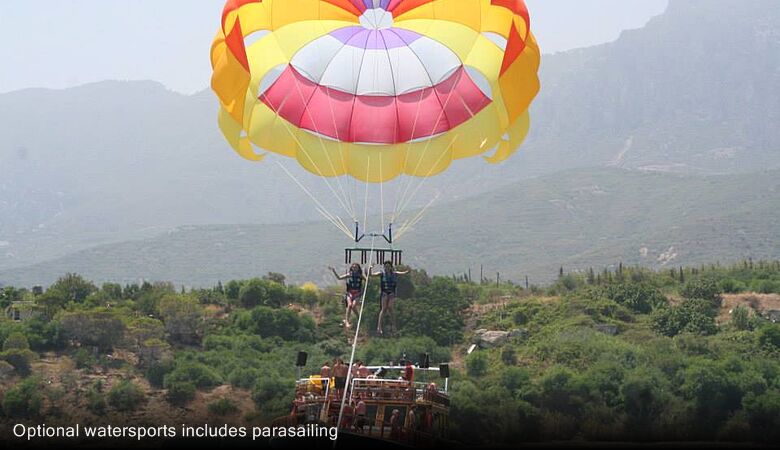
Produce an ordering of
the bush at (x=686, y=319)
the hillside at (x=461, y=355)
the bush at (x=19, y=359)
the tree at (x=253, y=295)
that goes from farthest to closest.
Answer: the tree at (x=253, y=295), the bush at (x=686, y=319), the bush at (x=19, y=359), the hillside at (x=461, y=355)

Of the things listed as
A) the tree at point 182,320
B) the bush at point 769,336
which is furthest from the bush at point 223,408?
the bush at point 769,336

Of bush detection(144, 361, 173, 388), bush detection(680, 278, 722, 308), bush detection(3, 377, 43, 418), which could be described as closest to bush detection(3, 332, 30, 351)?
bush detection(144, 361, 173, 388)

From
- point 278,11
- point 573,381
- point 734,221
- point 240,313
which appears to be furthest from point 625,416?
point 734,221

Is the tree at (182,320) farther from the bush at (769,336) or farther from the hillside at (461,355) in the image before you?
the bush at (769,336)

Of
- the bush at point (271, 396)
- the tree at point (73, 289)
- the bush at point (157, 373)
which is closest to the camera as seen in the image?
the bush at point (271, 396)

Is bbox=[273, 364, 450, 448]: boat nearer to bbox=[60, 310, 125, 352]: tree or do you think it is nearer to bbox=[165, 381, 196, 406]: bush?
bbox=[165, 381, 196, 406]: bush
